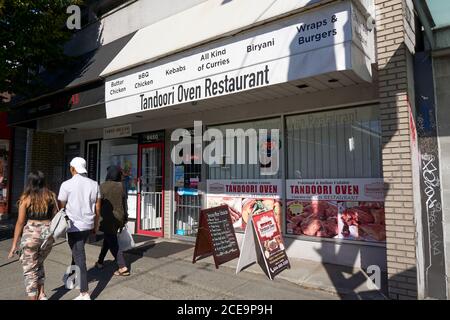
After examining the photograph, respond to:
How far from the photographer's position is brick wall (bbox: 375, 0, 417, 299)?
14.0 ft

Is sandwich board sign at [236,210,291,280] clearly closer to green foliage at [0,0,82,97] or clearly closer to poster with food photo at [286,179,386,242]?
poster with food photo at [286,179,386,242]

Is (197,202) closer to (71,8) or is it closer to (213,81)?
(213,81)

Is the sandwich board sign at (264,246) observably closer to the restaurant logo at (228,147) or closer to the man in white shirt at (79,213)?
the restaurant logo at (228,147)

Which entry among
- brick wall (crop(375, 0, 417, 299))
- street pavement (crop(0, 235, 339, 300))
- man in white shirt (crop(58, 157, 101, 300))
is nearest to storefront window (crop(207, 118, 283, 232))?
street pavement (crop(0, 235, 339, 300))

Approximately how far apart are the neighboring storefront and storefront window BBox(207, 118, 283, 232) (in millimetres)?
8475

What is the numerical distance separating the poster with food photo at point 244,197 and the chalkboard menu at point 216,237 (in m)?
0.60

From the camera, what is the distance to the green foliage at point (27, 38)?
297 inches

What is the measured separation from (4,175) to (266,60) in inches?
443

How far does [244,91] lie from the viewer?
5441mm

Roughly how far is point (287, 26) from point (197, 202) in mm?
4464

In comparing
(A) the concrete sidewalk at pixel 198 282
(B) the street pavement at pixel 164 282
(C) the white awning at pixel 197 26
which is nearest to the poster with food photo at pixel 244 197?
(A) the concrete sidewalk at pixel 198 282

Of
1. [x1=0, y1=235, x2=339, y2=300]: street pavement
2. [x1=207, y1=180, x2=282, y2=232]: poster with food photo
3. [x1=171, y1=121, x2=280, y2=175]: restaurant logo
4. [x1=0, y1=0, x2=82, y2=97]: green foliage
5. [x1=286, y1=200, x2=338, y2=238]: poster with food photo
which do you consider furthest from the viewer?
[x1=0, y1=0, x2=82, y2=97]: green foliage

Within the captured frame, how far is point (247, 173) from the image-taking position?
729 centimetres

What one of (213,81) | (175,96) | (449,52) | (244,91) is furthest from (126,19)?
(449,52)
